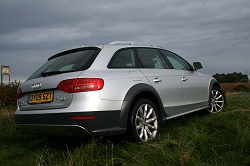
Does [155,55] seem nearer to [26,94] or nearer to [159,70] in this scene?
[159,70]

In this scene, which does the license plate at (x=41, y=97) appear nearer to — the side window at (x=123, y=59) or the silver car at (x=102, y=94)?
the silver car at (x=102, y=94)

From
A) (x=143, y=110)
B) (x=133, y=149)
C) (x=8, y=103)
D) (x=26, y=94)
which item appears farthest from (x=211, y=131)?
(x=8, y=103)

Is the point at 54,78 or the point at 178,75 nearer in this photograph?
the point at 54,78

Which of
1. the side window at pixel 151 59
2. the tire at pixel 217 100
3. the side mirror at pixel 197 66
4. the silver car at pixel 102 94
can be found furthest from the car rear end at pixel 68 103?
the tire at pixel 217 100

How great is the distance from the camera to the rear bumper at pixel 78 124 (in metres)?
3.27

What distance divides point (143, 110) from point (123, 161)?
1.08 m

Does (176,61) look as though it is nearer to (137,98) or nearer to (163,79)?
(163,79)

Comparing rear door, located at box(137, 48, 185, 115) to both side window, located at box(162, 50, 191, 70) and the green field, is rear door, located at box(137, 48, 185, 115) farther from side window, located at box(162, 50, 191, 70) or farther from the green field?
the green field

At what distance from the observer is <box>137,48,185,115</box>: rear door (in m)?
4.33

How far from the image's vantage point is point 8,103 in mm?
11016

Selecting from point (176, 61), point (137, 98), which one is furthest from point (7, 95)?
point (137, 98)

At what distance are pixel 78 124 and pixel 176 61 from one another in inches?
112

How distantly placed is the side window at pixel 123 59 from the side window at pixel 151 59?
198 millimetres

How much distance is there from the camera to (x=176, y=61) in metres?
5.45
